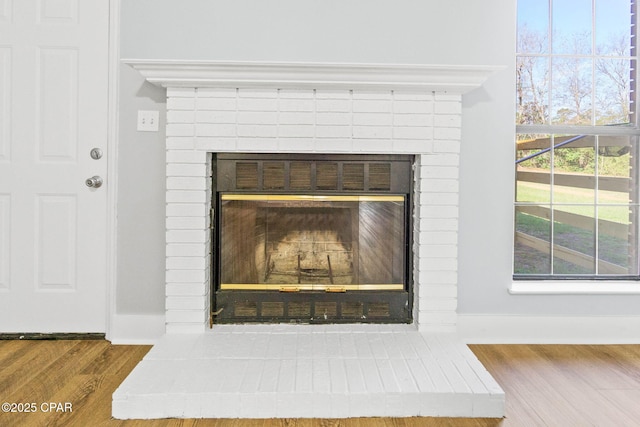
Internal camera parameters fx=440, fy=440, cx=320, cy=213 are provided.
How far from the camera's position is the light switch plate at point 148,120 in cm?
222

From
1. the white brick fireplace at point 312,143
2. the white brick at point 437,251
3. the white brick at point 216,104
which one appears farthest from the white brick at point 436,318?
the white brick at point 216,104

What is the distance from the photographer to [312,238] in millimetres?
2258

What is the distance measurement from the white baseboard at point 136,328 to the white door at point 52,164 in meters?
→ 0.10

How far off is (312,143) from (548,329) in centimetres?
155

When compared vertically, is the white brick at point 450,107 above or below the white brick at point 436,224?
above

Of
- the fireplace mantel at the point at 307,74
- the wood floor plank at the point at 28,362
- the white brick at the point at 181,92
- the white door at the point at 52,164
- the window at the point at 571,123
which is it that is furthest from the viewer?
the window at the point at 571,123

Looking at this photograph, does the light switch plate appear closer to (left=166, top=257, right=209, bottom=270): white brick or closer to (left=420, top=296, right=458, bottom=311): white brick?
(left=166, top=257, right=209, bottom=270): white brick

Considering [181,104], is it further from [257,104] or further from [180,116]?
[257,104]

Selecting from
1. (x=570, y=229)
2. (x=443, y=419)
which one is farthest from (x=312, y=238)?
(x=570, y=229)

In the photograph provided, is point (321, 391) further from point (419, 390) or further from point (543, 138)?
point (543, 138)

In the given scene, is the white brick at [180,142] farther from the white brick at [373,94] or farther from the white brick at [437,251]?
the white brick at [437,251]

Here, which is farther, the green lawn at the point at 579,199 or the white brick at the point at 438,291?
the green lawn at the point at 579,199

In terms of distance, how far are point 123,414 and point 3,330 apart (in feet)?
3.94

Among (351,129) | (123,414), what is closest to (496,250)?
(351,129)
